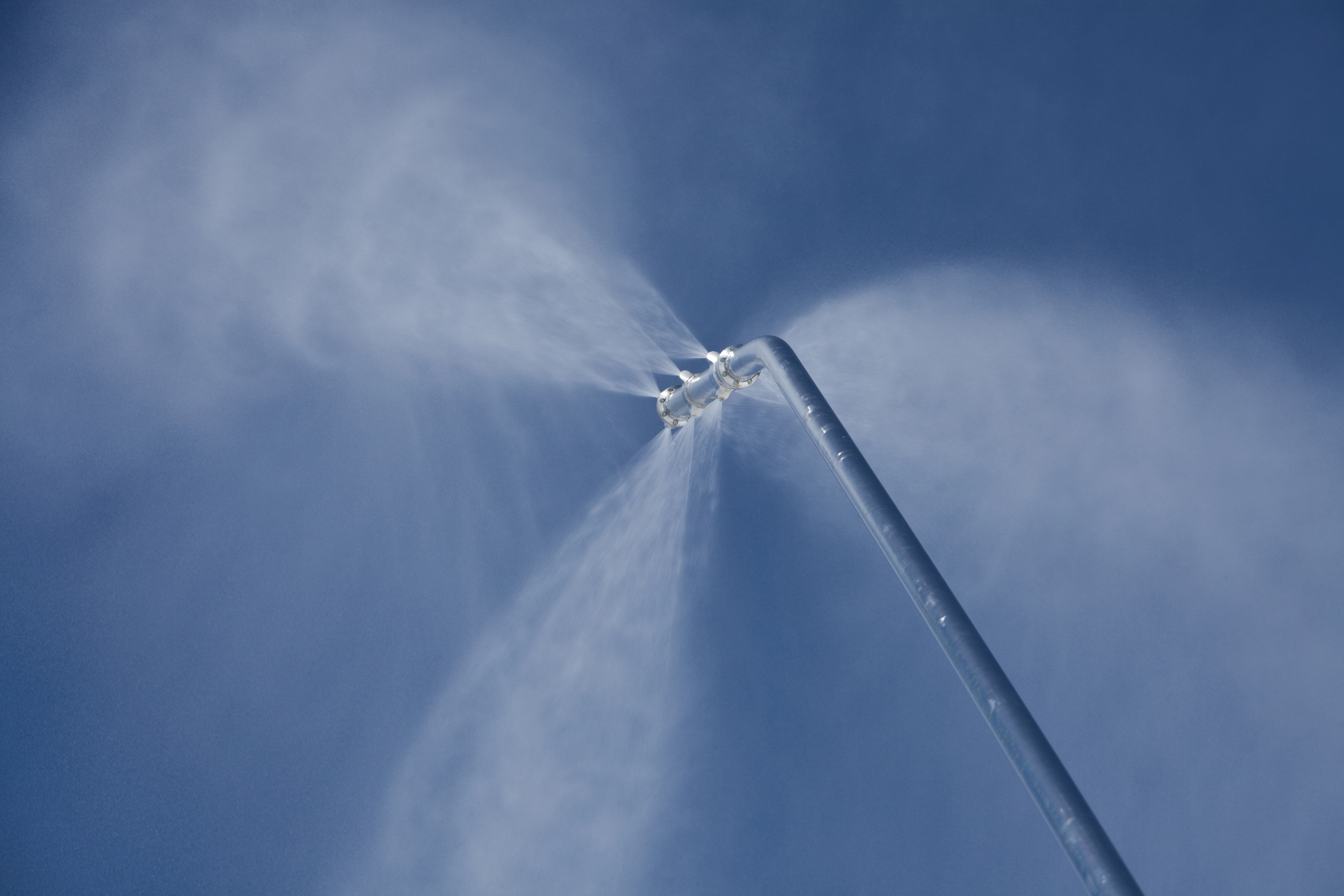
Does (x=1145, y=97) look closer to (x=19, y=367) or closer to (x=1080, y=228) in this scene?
(x=1080, y=228)

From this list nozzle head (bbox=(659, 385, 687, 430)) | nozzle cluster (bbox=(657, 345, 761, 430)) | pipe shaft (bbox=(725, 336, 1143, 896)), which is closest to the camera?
pipe shaft (bbox=(725, 336, 1143, 896))

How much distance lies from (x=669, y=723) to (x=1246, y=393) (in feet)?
12.8

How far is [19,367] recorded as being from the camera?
3.98 m

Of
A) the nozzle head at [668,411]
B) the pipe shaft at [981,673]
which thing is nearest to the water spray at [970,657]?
the pipe shaft at [981,673]

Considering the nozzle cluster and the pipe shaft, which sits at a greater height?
the nozzle cluster

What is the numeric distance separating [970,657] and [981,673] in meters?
0.04

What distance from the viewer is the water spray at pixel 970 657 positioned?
183 centimetres

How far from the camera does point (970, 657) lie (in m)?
2.09

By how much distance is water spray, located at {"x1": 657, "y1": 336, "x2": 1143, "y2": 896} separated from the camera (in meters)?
1.83

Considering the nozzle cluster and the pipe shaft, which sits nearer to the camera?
the pipe shaft

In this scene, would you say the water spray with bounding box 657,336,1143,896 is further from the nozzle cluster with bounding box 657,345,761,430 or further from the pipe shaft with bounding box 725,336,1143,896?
the nozzle cluster with bounding box 657,345,761,430

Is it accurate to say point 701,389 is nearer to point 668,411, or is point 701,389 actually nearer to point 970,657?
point 668,411

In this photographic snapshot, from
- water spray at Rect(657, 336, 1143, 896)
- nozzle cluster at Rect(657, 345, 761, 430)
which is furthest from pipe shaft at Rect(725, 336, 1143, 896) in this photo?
nozzle cluster at Rect(657, 345, 761, 430)

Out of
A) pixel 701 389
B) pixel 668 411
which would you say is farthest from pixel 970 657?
pixel 668 411
